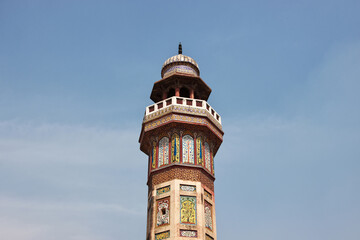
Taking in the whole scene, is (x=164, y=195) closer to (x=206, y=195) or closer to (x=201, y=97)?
(x=206, y=195)

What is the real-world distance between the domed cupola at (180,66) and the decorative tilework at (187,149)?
5.05 m

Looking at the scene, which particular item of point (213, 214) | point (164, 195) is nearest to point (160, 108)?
point (164, 195)

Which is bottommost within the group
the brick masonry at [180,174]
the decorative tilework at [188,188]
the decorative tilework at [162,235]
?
the decorative tilework at [162,235]

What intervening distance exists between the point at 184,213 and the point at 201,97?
9297mm

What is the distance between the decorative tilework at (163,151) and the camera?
22.1 metres

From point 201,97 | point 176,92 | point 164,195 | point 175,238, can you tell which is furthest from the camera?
point 201,97

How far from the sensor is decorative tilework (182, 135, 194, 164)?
21.8 metres

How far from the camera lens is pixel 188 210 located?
793 inches

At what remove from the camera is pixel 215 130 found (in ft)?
78.8

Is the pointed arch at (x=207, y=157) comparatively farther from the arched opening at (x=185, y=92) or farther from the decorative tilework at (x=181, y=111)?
the arched opening at (x=185, y=92)

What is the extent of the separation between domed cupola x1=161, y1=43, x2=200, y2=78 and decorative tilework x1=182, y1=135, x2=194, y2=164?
5047 mm

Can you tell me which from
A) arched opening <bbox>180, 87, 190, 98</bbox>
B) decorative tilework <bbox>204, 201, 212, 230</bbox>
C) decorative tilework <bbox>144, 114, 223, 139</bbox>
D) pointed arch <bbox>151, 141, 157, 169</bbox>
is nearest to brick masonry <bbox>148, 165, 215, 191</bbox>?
pointed arch <bbox>151, 141, 157, 169</bbox>

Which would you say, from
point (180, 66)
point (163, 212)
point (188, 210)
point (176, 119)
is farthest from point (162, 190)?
point (180, 66)

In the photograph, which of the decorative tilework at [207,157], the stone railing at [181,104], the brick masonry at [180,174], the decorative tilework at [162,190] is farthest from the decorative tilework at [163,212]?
the stone railing at [181,104]
